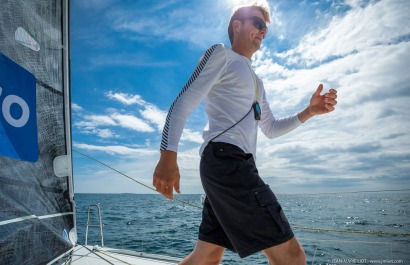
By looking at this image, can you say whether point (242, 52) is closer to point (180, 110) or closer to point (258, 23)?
point (258, 23)

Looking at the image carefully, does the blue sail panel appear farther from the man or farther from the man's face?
the man's face

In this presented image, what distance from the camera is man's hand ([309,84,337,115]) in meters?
1.79

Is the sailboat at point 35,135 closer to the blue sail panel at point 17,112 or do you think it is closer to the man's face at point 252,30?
the blue sail panel at point 17,112

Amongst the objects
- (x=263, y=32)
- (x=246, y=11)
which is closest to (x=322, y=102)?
(x=263, y=32)

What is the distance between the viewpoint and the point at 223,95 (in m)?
1.44

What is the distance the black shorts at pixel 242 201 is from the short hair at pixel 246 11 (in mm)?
878

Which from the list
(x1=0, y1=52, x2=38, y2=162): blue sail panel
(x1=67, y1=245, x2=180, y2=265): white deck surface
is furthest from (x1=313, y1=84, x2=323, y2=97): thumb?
(x1=67, y1=245, x2=180, y2=265): white deck surface

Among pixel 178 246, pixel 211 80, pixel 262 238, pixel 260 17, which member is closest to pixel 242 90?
pixel 211 80

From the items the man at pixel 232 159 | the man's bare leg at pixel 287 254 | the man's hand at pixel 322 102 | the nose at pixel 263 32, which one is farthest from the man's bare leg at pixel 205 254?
the nose at pixel 263 32

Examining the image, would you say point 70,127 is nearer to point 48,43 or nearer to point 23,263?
point 48,43

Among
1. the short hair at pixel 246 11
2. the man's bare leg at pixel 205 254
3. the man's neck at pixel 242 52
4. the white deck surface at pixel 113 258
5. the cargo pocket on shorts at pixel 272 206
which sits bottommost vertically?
the white deck surface at pixel 113 258

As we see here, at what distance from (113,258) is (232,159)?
7.52 ft

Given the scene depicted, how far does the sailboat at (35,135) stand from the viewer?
168 centimetres

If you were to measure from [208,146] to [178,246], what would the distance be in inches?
357
